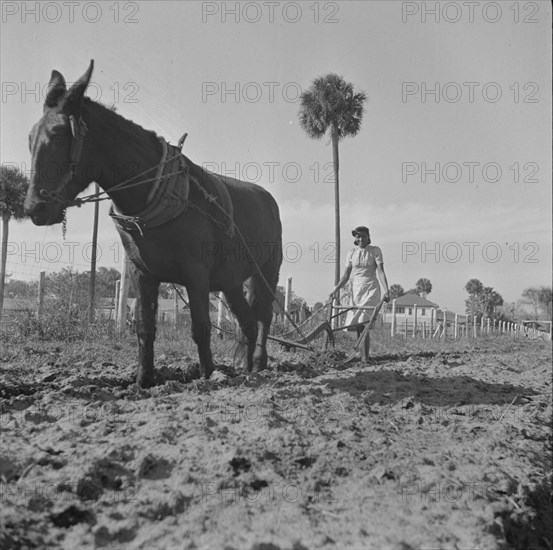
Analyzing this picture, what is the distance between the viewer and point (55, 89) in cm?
394

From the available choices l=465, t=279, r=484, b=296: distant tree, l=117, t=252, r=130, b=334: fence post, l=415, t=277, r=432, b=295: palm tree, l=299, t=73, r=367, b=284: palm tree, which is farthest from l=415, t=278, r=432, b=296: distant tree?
l=117, t=252, r=130, b=334: fence post

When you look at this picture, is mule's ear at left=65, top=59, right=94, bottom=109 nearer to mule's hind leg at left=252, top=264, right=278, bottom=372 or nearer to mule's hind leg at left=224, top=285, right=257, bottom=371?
mule's hind leg at left=224, top=285, right=257, bottom=371

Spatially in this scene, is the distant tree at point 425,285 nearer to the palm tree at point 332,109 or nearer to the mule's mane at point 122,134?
the palm tree at point 332,109

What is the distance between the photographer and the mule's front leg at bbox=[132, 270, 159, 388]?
4.63 m

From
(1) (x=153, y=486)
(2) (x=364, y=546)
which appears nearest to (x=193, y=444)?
(1) (x=153, y=486)

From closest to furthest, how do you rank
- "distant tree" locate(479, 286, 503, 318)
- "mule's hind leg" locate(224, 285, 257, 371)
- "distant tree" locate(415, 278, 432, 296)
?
"mule's hind leg" locate(224, 285, 257, 371), "distant tree" locate(479, 286, 503, 318), "distant tree" locate(415, 278, 432, 296)

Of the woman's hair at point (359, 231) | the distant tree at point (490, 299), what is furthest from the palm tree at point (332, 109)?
the distant tree at point (490, 299)

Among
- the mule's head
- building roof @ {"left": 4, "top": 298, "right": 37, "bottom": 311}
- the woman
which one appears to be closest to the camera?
the mule's head

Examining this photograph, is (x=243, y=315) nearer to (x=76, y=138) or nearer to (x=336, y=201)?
(x=76, y=138)

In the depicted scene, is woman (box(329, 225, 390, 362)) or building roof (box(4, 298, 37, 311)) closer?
woman (box(329, 225, 390, 362))

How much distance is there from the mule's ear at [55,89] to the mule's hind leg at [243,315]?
284 cm

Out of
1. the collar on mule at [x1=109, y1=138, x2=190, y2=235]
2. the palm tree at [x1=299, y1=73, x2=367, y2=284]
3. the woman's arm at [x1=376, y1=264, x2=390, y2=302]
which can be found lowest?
the woman's arm at [x1=376, y1=264, x2=390, y2=302]

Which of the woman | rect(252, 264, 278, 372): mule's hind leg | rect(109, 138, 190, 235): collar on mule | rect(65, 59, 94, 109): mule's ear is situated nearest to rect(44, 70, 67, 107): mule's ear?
rect(65, 59, 94, 109): mule's ear

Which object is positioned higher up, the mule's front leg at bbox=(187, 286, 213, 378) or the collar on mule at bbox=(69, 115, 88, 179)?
the collar on mule at bbox=(69, 115, 88, 179)
